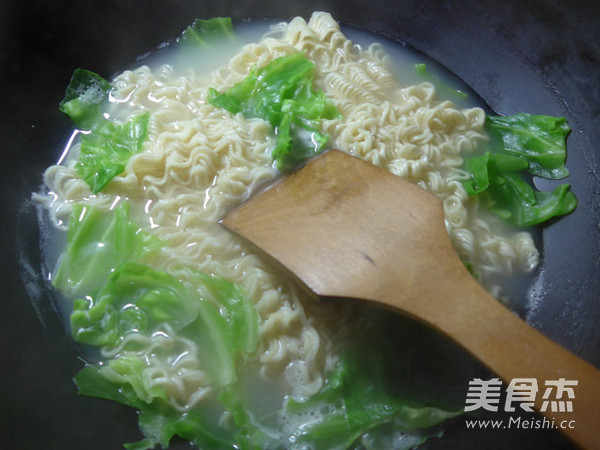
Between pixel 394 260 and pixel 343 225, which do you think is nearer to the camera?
pixel 394 260

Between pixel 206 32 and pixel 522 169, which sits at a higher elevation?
pixel 206 32

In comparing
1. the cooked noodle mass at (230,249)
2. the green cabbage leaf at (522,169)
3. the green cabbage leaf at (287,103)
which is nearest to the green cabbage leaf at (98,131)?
the cooked noodle mass at (230,249)

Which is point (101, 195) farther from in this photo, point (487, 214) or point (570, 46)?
point (570, 46)

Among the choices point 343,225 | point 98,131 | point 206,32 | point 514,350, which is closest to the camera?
point 514,350

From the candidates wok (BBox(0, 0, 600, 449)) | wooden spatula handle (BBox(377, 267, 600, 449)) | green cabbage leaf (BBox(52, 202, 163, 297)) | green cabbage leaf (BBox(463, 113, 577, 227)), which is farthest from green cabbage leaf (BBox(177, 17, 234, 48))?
wooden spatula handle (BBox(377, 267, 600, 449))

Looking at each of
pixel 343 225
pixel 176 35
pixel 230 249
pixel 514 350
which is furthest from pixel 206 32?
pixel 514 350

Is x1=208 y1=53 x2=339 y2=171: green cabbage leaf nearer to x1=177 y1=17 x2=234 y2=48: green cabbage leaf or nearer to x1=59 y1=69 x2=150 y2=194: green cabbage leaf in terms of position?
x1=59 y1=69 x2=150 y2=194: green cabbage leaf

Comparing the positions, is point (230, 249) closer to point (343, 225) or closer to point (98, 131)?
point (343, 225)

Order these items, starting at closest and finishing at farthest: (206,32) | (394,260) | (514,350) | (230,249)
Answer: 1. (514,350)
2. (394,260)
3. (230,249)
4. (206,32)
